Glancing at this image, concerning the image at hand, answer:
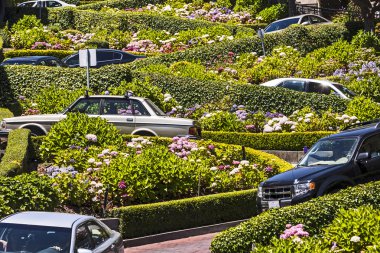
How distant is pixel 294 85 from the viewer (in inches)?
1374

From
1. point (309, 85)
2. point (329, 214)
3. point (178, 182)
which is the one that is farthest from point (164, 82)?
point (329, 214)

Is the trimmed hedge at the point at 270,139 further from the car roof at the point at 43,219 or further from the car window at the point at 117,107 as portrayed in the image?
the car roof at the point at 43,219

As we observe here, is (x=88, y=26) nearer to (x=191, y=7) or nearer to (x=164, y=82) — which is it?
(x=191, y=7)

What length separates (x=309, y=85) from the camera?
3481 cm

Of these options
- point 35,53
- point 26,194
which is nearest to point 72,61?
point 35,53

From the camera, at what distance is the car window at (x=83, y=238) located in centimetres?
1445

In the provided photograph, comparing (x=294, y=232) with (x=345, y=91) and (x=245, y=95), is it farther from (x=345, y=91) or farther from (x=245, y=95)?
(x=345, y=91)

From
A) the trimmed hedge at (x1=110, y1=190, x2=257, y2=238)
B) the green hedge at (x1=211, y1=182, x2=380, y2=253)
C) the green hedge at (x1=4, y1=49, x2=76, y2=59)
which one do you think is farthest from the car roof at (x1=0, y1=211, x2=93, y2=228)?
the green hedge at (x1=4, y1=49, x2=76, y2=59)

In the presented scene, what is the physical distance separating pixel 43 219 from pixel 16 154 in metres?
8.73

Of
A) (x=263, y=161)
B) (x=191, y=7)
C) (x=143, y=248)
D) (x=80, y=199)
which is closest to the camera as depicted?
(x=143, y=248)

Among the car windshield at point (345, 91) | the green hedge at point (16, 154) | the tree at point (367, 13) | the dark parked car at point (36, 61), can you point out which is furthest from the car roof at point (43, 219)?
the tree at point (367, 13)

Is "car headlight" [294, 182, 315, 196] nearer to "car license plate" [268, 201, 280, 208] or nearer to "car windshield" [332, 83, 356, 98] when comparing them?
"car license plate" [268, 201, 280, 208]

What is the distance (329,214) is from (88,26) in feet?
122

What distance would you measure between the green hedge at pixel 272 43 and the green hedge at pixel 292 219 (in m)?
23.6
